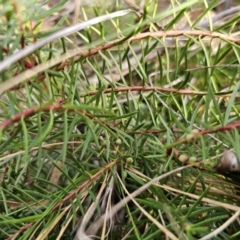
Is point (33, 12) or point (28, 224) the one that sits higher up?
point (33, 12)

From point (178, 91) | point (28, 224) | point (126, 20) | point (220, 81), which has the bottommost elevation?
point (28, 224)

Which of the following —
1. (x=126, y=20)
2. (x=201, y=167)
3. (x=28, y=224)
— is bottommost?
(x=28, y=224)

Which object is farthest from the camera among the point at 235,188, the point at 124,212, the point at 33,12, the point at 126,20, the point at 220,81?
the point at 126,20

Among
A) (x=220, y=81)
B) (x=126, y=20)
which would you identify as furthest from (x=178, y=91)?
(x=126, y=20)

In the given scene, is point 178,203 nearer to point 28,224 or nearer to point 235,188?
point 235,188

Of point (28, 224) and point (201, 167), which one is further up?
point (201, 167)

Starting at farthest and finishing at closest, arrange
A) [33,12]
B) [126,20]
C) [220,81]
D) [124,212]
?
[126,20], [220,81], [124,212], [33,12]

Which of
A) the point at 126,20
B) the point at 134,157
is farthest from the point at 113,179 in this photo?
the point at 126,20

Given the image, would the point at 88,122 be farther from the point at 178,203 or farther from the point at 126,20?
the point at 126,20

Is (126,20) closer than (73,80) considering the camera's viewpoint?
No
